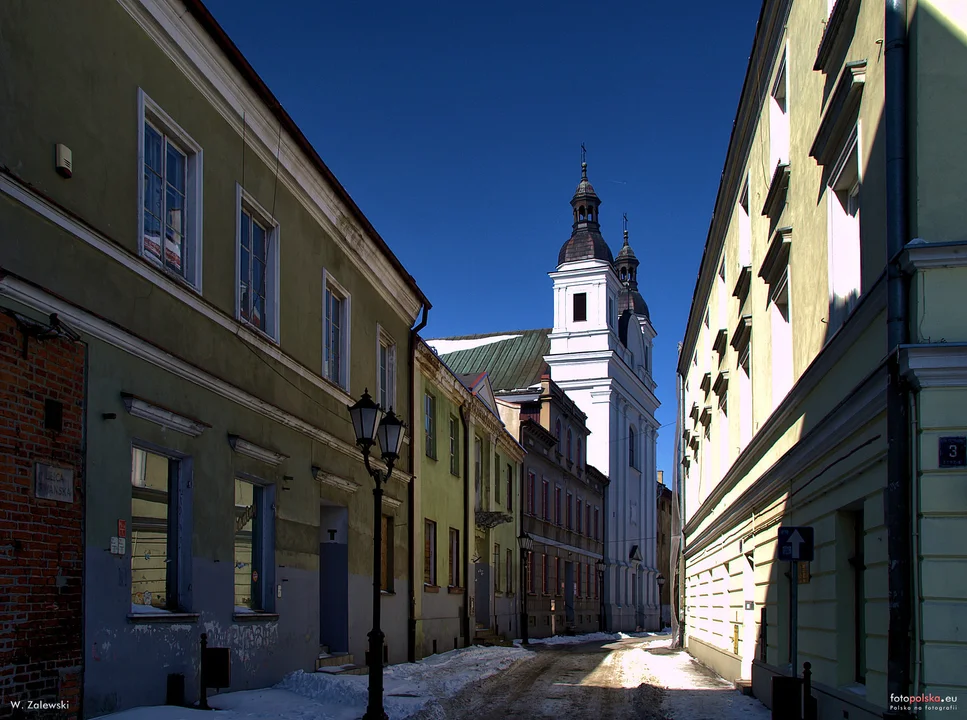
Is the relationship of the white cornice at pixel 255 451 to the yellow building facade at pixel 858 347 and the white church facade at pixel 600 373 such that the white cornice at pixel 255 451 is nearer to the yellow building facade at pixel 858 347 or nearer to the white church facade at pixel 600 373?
the yellow building facade at pixel 858 347

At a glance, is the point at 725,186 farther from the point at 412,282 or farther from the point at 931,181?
the point at 931,181

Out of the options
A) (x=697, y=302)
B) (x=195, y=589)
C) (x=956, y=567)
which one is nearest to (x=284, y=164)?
(x=195, y=589)

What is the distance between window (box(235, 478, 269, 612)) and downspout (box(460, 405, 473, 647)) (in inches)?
514

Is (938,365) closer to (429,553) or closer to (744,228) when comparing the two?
(744,228)

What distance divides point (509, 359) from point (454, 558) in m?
32.8

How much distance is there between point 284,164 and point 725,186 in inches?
351

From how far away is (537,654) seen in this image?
26562 mm

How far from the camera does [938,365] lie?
312 inches

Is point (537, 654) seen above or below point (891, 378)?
below

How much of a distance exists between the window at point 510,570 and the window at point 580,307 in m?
28.7

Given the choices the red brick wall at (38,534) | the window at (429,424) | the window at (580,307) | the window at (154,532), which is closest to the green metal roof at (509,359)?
the window at (580,307)

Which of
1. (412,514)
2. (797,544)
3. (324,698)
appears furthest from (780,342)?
(412,514)

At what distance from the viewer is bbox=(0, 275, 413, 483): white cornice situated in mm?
8391

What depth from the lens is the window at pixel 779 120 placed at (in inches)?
552
